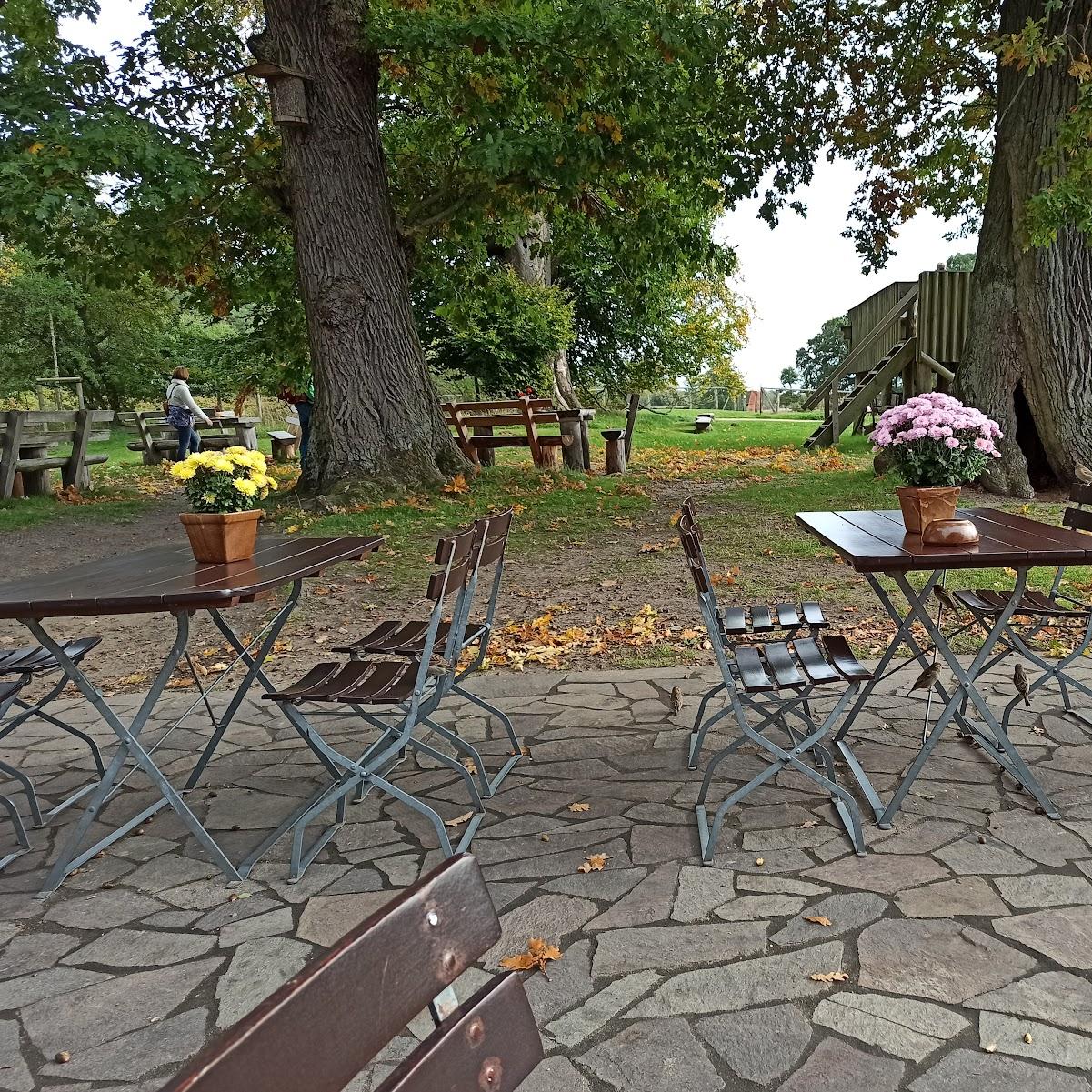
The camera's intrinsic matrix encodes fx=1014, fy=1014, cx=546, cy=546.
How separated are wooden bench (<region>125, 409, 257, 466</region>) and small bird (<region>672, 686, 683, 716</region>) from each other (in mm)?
13911

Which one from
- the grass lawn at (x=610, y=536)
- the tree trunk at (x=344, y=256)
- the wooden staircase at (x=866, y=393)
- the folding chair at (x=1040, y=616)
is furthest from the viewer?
the wooden staircase at (x=866, y=393)

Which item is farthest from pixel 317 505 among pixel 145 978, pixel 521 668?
pixel 145 978

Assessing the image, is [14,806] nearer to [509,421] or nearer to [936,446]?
[936,446]

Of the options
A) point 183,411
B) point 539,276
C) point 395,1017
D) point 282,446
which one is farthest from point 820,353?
point 395,1017

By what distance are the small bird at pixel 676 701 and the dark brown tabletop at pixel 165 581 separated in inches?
67.0

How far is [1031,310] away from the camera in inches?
423

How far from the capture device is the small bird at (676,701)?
5.04 metres

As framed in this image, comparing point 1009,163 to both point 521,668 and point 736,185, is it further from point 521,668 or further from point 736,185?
point 521,668

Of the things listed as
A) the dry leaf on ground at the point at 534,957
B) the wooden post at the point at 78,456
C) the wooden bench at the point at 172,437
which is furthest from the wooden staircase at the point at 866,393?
the dry leaf on ground at the point at 534,957

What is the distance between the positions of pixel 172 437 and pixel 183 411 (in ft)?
6.46

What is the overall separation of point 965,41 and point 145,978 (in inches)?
535

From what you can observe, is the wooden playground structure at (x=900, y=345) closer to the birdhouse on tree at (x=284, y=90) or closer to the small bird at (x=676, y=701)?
the birdhouse on tree at (x=284, y=90)

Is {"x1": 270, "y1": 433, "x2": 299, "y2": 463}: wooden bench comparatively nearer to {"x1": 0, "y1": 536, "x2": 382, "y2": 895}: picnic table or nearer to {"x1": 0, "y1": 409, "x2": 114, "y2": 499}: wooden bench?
{"x1": 0, "y1": 409, "x2": 114, "y2": 499}: wooden bench

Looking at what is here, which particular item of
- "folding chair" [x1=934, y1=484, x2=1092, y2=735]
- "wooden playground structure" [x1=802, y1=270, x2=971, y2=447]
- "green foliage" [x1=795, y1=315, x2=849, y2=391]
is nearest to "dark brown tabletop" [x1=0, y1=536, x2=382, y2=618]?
"folding chair" [x1=934, y1=484, x2=1092, y2=735]
